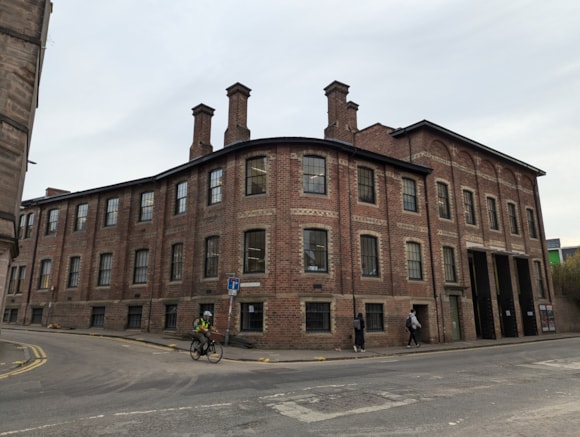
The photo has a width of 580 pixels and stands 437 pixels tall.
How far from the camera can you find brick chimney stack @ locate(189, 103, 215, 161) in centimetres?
2466

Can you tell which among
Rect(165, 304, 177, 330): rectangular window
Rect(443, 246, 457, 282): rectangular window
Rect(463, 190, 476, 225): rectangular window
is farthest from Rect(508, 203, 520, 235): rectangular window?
Rect(165, 304, 177, 330): rectangular window

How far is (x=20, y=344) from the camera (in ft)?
54.4

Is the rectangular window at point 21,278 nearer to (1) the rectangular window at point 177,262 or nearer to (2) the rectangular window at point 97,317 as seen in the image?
(2) the rectangular window at point 97,317

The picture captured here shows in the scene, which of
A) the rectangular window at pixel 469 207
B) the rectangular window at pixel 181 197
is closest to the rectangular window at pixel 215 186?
the rectangular window at pixel 181 197

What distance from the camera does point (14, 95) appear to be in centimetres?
1343

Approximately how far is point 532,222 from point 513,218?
2796 millimetres

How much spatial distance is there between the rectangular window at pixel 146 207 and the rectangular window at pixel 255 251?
8794 millimetres

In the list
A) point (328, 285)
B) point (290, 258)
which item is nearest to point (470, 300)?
point (328, 285)

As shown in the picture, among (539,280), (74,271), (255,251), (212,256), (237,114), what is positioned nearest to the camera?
(255,251)

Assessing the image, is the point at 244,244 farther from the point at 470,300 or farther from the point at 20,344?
the point at 470,300

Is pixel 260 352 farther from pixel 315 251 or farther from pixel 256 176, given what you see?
pixel 256 176

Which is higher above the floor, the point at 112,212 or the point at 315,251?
the point at 112,212

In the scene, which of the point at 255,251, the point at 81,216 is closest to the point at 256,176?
the point at 255,251

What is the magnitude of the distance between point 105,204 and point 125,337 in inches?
411
